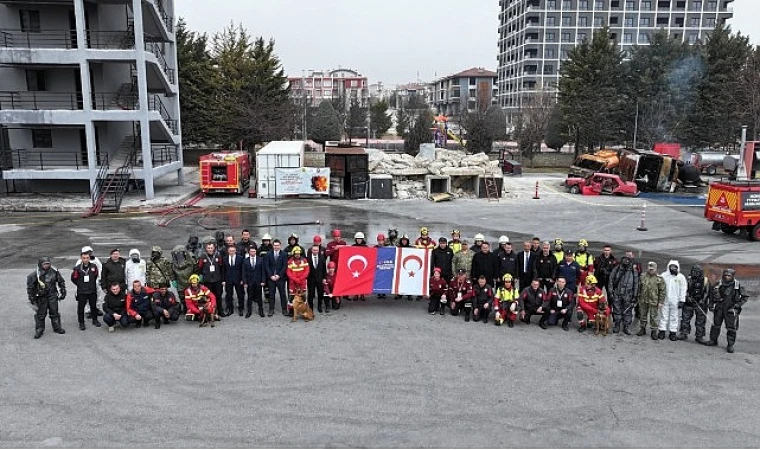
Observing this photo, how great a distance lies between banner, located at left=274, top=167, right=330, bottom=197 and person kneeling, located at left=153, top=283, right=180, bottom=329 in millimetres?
21249

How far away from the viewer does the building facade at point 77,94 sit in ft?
97.8

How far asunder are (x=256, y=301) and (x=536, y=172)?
4502cm

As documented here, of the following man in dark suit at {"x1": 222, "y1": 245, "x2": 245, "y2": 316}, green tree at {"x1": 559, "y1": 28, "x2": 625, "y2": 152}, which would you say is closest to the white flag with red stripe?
man in dark suit at {"x1": 222, "y1": 245, "x2": 245, "y2": 316}

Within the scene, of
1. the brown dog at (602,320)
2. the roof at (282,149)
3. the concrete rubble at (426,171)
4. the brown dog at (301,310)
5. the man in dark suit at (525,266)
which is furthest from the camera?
the concrete rubble at (426,171)

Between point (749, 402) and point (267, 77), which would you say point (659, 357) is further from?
point (267, 77)

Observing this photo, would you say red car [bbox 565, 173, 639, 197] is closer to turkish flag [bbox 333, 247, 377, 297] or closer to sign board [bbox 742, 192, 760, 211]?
sign board [bbox 742, 192, 760, 211]

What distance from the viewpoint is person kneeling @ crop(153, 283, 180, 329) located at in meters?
12.0

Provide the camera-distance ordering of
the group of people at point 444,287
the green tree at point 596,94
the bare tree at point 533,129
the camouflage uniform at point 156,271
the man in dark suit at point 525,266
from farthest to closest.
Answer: the bare tree at point 533,129 < the green tree at point 596,94 < the man in dark suit at point 525,266 < the camouflage uniform at point 156,271 < the group of people at point 444,287

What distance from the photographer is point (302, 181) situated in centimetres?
3344

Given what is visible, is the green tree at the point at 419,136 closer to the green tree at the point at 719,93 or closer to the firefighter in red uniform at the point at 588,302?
the green tree at the point at 719,93

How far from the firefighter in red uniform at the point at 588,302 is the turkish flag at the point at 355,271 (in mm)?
4540

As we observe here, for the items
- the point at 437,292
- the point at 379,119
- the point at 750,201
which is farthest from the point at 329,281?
the point at 379,119

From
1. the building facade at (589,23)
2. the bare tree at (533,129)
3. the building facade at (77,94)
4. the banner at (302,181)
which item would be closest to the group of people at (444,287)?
the banner at (302,181)

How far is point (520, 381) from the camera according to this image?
9.55 m
